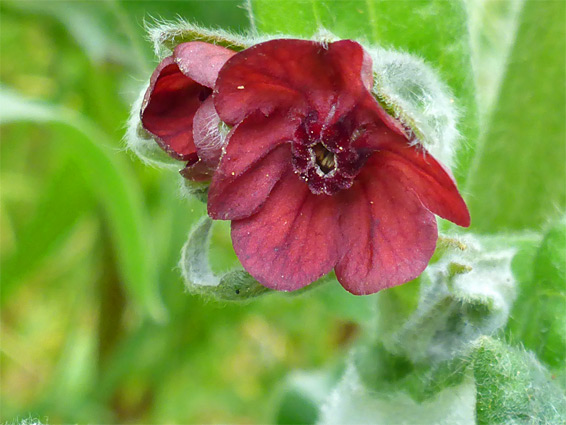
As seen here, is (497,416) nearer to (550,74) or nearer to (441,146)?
(441,146)

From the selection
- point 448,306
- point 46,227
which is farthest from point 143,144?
point 46,227

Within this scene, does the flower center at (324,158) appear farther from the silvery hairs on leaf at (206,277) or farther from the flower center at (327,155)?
the silvery hairs on leaf at (206,277)

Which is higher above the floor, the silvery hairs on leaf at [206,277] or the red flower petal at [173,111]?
the red flower petal at [173,111]

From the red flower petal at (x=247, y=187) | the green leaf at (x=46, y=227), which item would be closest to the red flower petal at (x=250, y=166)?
the red flower petal at (x=247, y=187)

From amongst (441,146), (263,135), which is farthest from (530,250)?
(263,135)

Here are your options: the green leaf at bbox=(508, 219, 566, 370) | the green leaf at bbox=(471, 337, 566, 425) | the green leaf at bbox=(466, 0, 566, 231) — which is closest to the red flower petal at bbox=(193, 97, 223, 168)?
the green leaf at bbox=(471, 337, 566, 425)

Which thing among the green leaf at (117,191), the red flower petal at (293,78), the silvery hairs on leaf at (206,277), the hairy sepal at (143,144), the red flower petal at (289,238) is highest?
the red flower petal at (293,78)

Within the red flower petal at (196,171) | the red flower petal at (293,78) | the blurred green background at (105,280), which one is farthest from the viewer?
the blurred green background at (105,280)
